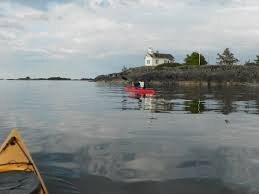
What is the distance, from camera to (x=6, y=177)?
32.7ft

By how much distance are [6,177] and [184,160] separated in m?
7.93

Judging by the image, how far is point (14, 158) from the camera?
→ 34.3 ft

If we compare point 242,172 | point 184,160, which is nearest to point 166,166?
point 184,160

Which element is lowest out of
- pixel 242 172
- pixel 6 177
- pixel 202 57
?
pixel 242 172

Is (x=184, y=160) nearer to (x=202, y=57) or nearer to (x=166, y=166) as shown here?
(x=166, y=166)

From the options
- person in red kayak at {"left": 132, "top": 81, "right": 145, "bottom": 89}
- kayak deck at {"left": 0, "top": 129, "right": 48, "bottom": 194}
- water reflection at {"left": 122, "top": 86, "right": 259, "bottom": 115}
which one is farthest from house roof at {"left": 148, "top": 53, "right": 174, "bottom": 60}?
kayak deck at {"left": 0, "top": 129, "right": 48, "bottom": 194}

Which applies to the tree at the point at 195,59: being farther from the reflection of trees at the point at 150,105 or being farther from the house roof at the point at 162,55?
the reflection of trees at the point at 150,105

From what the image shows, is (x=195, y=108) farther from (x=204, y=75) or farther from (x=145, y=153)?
(x=204, y=75)

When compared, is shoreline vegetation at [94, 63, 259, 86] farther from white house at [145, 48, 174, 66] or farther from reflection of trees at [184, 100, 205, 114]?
reflection of trees at [184, 100, 205, 114]

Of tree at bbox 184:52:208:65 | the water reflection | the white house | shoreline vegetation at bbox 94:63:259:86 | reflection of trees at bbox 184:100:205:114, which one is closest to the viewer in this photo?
reflection of trees at bbox 184:100:205:114

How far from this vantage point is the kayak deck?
1030cm

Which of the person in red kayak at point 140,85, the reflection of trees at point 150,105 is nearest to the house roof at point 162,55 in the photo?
the person in red kayak at point 140,85

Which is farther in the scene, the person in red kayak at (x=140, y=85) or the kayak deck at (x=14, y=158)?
the person in red kayak at (x=140, y=85)

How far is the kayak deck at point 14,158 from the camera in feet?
33.8
